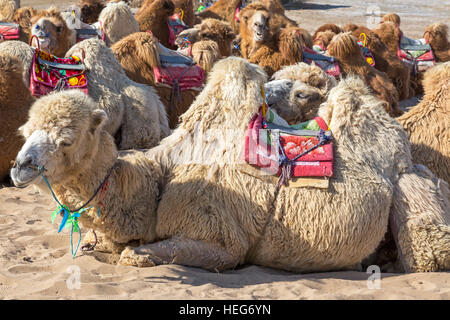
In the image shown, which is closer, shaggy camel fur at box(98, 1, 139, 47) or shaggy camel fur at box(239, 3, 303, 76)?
shaggy camel fur at box(239, 3, 303, 76)

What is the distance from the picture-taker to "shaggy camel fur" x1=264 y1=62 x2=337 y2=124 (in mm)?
5352

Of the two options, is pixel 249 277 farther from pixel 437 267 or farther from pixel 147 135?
pixel 147 135

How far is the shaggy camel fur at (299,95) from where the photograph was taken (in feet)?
17.6

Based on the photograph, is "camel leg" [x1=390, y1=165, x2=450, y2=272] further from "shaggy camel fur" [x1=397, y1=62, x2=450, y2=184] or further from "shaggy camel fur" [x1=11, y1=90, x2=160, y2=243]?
"shaggy camel fur" [x1=11, y1=90, x2=160, y2=243]

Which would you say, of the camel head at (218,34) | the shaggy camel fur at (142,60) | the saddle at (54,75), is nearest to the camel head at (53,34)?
the shaggy camel fur at (142,60)

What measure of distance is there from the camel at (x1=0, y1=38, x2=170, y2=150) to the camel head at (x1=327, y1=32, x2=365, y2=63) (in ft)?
12.5

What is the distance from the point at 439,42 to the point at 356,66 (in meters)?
4.30

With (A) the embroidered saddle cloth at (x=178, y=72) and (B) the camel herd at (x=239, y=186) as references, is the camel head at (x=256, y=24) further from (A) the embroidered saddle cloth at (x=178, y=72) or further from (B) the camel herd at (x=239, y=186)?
(B) the camel herd at (x=239, y=186)

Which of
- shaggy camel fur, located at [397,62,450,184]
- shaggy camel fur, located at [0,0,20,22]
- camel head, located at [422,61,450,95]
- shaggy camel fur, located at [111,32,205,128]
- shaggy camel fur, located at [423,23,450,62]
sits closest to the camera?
shaggy camel fur, located at [397,62,450,184]

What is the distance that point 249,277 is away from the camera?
3926 millimetres

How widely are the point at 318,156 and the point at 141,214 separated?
4.04 feet

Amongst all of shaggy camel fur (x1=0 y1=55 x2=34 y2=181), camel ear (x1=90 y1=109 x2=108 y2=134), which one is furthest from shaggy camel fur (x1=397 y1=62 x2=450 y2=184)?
shaggy camel fur (x1=0 y1=55 x2=34 y2=181)

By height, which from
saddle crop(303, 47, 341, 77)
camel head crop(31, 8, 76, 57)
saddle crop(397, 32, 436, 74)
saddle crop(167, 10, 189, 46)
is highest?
camel head crop(31, 8, 76, 57)

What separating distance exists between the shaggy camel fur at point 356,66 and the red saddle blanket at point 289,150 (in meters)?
5.07
